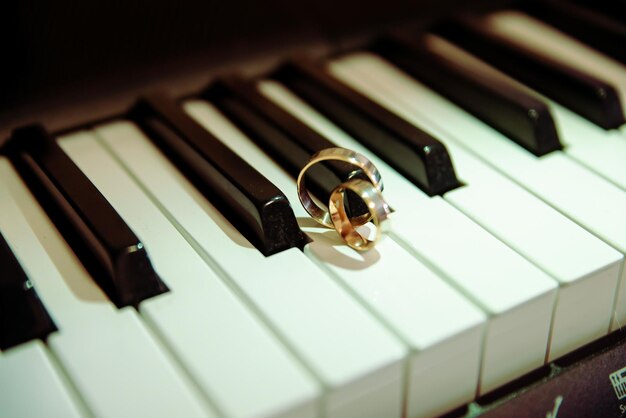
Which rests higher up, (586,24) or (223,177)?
(223,177)

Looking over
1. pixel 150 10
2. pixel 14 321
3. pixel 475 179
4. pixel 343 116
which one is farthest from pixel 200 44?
pixel 14 321

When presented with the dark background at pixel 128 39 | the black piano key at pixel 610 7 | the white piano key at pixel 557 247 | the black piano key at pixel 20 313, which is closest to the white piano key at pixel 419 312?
the white piano key at pixel 557 247

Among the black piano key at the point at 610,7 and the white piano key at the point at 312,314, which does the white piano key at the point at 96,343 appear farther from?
the black piano key at the point at 610,7

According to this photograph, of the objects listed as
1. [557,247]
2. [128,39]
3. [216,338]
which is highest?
[128,39]

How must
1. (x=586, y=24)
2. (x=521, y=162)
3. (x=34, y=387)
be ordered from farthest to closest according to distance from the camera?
(x=586, y=24), (x=521, y=162), (x=34, y=387)

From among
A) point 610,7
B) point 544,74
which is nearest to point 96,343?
point 544,74

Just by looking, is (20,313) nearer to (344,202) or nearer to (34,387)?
(34,387)

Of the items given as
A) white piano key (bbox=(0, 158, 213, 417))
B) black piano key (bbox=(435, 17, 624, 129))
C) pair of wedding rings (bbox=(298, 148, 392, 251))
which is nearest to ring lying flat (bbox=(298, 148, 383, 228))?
pair of wedding rings (bbox=(298, 148, 392, 251))

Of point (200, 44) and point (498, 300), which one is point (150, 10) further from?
point (498, 300)

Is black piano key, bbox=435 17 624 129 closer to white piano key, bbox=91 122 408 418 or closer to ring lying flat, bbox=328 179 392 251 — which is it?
ring lying flat, bbox=328 179 392 251
